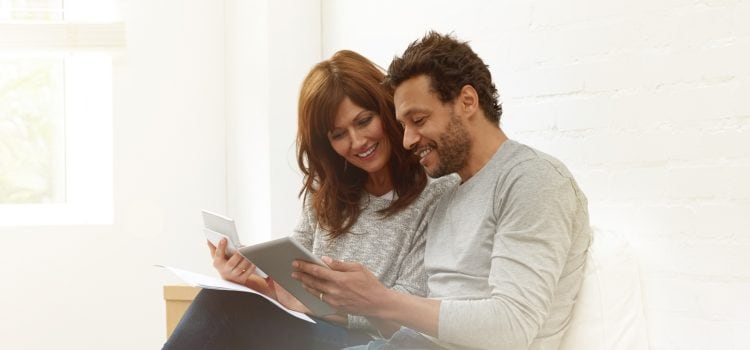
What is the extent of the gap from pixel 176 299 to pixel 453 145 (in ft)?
3.83

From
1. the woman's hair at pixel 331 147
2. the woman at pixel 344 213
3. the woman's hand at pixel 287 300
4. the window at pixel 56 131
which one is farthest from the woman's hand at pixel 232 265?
the window at pixel 56 131

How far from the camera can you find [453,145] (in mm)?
2084

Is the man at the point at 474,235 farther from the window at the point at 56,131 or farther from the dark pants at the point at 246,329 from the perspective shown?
the window at the point at 56,131

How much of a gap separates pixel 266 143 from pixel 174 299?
3.19 ft

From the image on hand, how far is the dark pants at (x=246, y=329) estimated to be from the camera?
2.24m

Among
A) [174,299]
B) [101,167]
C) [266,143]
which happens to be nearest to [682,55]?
[174,299]

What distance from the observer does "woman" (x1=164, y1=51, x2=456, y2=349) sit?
7.62ft

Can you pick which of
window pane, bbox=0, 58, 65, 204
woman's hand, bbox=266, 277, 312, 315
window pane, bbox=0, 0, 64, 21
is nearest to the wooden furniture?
woman's hand, bbox=266, 277, 312, 315

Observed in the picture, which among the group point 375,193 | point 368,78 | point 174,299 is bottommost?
point 174,299

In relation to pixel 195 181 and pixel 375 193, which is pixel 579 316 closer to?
pixel 375 193

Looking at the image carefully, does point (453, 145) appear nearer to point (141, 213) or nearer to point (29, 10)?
point (141, 213)

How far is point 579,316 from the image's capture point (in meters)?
1.99

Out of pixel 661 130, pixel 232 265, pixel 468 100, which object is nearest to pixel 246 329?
pixel 232 265

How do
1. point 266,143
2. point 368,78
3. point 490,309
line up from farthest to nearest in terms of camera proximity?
1. point 266,143
2. point 368,78
3. point 490,309
